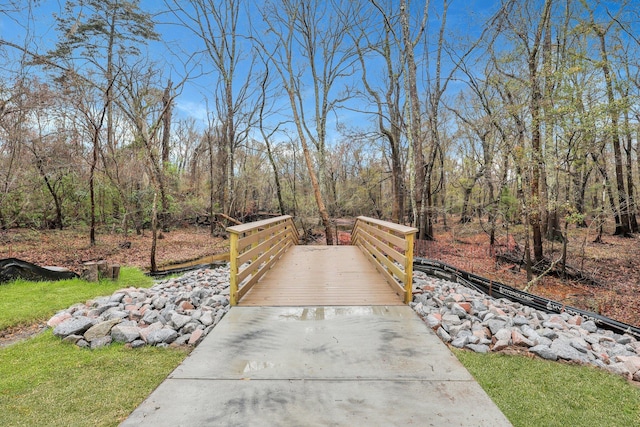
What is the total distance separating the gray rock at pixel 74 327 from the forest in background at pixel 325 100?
14.8 ft

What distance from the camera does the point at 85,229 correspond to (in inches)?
540

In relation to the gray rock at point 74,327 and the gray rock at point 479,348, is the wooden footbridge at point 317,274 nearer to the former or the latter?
the gray rock at point 479,348

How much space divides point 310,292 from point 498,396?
2.37 metres

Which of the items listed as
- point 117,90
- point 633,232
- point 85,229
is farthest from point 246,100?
point 633,232

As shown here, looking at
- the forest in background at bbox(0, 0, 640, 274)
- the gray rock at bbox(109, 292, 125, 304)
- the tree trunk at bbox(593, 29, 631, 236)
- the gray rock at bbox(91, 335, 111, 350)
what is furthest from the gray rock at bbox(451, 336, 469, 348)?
the tree trunk at bbox(593, 29, 631, 236)

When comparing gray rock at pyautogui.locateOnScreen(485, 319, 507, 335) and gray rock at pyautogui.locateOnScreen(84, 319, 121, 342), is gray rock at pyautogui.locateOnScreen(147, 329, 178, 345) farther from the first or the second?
gray rock at pyautogui.locateOnScreen(485, 319, 507, 335)

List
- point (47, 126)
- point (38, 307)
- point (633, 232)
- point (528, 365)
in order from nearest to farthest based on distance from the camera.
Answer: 1. point (528, 365)
2. point (38, 307)
3. point (47, 126)
4. point (633, 232)

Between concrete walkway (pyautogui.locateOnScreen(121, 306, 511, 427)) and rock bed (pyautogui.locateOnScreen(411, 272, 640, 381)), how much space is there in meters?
0.52

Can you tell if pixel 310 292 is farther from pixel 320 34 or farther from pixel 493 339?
pixel 320 34

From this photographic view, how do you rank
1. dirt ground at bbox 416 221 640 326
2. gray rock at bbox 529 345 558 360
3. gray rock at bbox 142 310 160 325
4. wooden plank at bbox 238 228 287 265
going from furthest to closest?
dirt ground at bbox 416 221 640 326 → wooden plank at bbox 238 228 287 265 → gray rock at bbox 142 310 160 325 → gray rock at bbox 529 345 558 360

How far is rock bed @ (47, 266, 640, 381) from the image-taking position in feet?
10.0

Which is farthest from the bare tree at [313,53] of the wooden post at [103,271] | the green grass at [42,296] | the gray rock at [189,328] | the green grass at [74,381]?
the green grass at [74,381]

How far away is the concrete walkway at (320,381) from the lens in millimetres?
1807

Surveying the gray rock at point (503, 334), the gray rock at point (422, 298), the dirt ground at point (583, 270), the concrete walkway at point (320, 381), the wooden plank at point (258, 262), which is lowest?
the dirt ground at point (583, 270)
